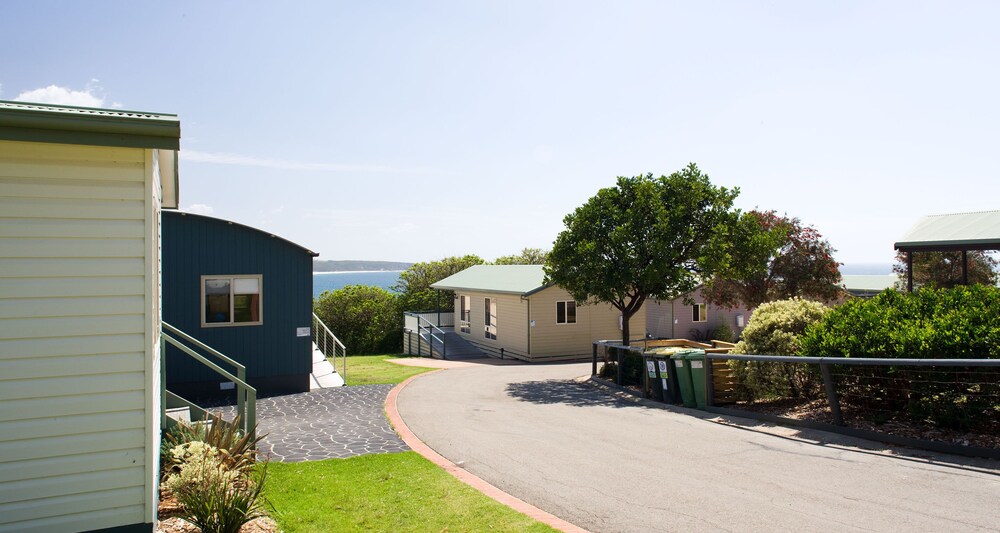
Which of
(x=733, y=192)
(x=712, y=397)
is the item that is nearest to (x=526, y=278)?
(x=733, y=192)

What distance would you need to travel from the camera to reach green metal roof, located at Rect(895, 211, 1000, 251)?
16.3m

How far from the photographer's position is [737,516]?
20.8 ft

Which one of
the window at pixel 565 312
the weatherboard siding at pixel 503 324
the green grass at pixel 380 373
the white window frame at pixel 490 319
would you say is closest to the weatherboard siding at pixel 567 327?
the window at pixel 565 312

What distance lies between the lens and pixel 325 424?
11.6 metres

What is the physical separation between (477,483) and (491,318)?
22.9m

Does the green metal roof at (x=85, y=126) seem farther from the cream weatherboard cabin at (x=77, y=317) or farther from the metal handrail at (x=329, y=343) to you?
the metal handrail at (x=329, y=343)

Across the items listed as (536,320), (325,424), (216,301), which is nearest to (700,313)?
(536,320)

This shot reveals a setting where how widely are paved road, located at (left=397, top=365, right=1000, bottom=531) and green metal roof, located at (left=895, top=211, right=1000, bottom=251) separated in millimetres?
9317

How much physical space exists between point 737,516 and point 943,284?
26824 mm

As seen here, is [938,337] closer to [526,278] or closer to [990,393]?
[990,393]

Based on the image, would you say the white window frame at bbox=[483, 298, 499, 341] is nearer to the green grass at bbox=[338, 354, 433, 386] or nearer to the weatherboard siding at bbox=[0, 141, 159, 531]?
the green grass at bbox=[338, 354, 433, 386]

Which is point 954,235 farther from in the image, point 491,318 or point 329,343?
point 329,343

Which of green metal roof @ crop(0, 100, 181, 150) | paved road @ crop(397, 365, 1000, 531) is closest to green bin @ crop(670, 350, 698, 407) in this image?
paved road @ crop(397, 365, 1000, 531)

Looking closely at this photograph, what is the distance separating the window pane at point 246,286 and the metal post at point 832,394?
1225cm
